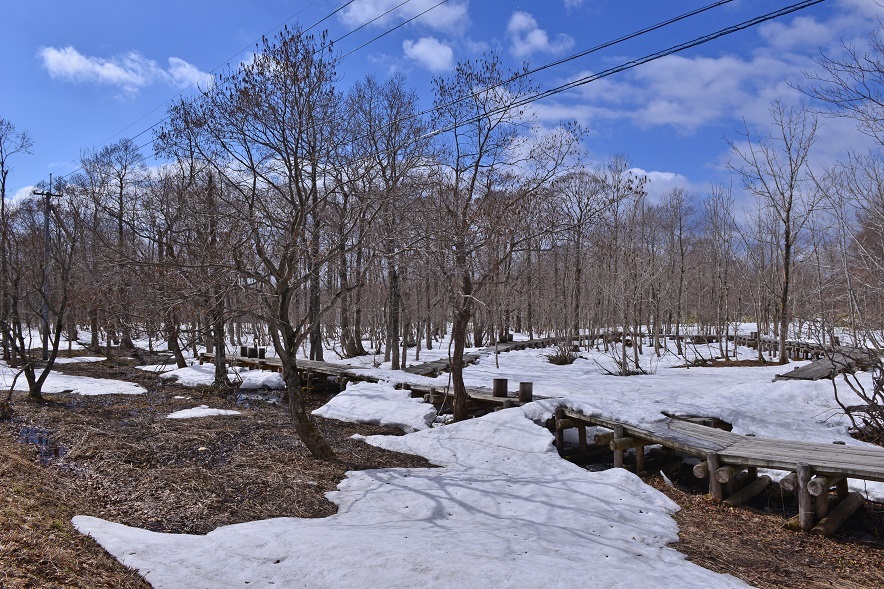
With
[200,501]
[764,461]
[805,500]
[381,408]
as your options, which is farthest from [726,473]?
[381,408]

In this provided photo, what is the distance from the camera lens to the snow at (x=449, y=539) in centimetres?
444

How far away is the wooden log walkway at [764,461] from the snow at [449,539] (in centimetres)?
95

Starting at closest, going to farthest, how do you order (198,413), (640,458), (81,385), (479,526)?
1. (479,526)
2. (640,458)
3. (198,413)
4. (81,385)

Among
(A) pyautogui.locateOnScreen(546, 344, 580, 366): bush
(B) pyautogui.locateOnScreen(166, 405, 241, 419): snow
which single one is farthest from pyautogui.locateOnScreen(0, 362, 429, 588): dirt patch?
(A) pyautogui.locateOnScreen(546, 344, 580, 366): bush

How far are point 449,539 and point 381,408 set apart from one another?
8.11m

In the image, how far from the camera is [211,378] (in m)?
19.8

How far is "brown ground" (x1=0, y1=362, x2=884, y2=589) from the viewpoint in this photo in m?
4.34

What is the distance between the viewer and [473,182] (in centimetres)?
1367

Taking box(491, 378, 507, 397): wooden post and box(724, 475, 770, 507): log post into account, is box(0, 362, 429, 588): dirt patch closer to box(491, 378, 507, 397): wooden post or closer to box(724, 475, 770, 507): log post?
box(491, 378, 507, 397): wooden post

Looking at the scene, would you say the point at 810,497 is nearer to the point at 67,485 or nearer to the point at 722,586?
the point at 722,586

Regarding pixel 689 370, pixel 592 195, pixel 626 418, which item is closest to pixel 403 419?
pixel 626 418

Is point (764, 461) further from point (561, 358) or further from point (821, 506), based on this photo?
point (561, 358)

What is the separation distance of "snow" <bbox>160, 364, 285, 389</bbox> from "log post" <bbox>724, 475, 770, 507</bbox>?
1343cm

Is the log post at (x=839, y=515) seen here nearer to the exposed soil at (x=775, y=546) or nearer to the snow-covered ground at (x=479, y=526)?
the exposed soil at (x=775, y=546)
